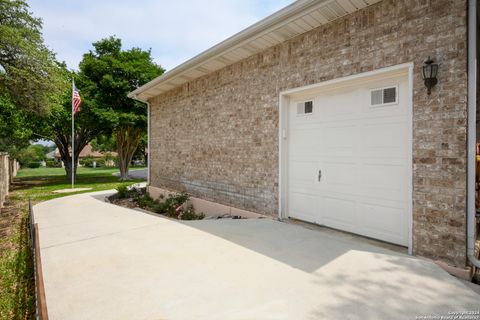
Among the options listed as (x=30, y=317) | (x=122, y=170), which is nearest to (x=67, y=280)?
(x=30, y=317)

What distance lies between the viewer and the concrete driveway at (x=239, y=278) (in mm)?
2309

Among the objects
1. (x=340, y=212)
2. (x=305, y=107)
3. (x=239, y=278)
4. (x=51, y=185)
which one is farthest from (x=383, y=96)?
(x=51, y=185)

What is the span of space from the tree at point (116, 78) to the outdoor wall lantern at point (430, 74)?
1416 centimetres

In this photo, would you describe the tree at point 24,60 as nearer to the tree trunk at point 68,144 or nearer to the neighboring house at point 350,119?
the neighboring house at point 350,119

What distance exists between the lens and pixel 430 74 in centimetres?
328

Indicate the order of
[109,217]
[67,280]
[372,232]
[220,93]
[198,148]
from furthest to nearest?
[198,148] < [220,93] < [109,217] < [372,232] < [67,280]

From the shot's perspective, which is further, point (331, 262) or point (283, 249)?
point (283, 249)

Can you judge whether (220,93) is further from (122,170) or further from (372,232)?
(122,170)

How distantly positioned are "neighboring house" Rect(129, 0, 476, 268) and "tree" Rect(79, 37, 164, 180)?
9101mm

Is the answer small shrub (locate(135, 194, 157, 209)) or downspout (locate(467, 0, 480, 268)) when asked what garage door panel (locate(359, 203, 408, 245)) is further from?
small shrub (locate(135, 194, 157, 209))

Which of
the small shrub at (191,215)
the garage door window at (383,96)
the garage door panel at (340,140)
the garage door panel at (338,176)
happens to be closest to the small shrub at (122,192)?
the small shrub at (191,215)

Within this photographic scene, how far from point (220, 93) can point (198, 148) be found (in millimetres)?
1762

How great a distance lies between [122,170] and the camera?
1762 centimetres

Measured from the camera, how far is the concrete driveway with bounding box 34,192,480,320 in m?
2.31
